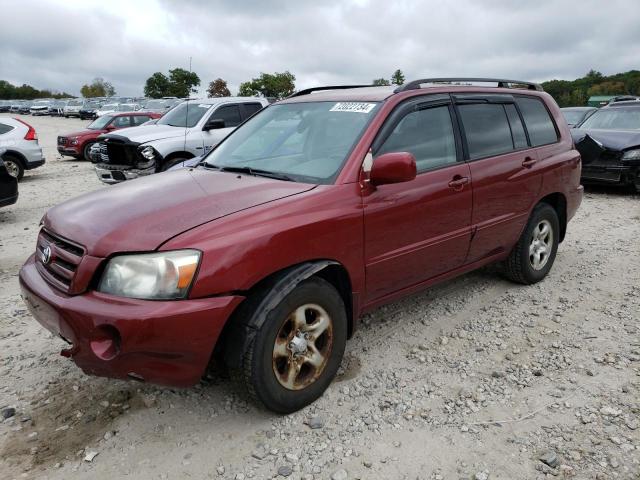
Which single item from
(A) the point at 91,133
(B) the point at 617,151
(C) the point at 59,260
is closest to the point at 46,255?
(C) the point at 59,260

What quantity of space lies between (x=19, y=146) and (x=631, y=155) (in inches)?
489

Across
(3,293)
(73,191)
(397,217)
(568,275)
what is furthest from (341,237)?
(73,191)

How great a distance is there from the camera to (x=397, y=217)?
10.6 ft

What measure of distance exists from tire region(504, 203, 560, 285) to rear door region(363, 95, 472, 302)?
0.93m

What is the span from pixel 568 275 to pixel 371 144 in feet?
9.61

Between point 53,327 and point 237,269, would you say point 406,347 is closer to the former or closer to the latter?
point 237,269

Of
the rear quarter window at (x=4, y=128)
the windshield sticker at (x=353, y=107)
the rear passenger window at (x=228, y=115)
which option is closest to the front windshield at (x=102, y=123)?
the rear quarter window at (x=4, y=128)

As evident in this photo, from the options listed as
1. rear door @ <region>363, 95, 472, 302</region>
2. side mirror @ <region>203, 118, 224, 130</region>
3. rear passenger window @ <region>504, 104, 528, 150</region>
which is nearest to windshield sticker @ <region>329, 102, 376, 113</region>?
rear door @ <region>363, 95, 472, 302</region>

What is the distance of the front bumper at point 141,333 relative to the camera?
91.8 inches

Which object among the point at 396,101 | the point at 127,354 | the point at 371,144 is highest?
the point at 396,101

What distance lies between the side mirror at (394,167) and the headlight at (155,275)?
116 centimetres

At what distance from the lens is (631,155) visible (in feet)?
28.5

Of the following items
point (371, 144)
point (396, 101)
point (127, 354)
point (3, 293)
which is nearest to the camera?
point (127, 354)

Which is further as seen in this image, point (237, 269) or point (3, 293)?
point (3, 293)
